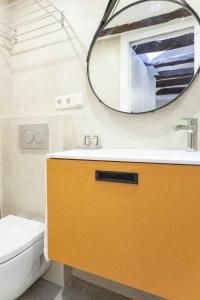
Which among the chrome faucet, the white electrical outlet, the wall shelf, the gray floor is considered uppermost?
the wall shelf

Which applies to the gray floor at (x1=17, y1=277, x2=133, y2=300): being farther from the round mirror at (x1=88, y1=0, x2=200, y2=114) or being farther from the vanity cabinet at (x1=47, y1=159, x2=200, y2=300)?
the round mirror at (x1=88, y1=0, x2=200, y2=114)

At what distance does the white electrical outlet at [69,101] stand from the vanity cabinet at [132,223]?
1.49ft

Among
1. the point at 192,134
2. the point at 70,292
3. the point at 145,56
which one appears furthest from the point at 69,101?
the point at 70,292

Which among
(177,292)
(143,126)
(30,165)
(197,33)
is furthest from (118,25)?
(177,292)

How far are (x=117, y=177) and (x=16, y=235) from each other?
0.67m

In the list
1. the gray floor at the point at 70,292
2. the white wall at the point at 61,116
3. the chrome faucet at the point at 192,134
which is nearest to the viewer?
the chrome faucet at the point at 192,134

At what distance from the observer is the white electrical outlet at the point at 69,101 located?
1.21 metres

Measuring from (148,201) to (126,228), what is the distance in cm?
13

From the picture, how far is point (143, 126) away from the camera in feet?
3.45

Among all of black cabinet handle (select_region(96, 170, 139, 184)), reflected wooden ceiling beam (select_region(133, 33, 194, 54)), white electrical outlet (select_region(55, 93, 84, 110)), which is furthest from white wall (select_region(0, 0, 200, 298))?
black cabinet handle (select_region(96, 170, 139, 184))

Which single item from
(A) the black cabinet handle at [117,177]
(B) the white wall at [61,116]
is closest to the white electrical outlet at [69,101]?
(B) the white wall at [61,116]

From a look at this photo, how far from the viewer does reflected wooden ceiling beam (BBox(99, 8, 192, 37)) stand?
921 mm

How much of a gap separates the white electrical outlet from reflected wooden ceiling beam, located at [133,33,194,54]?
40 cm

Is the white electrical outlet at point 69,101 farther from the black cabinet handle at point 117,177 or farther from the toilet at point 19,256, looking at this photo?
the toilet at point 19,256
